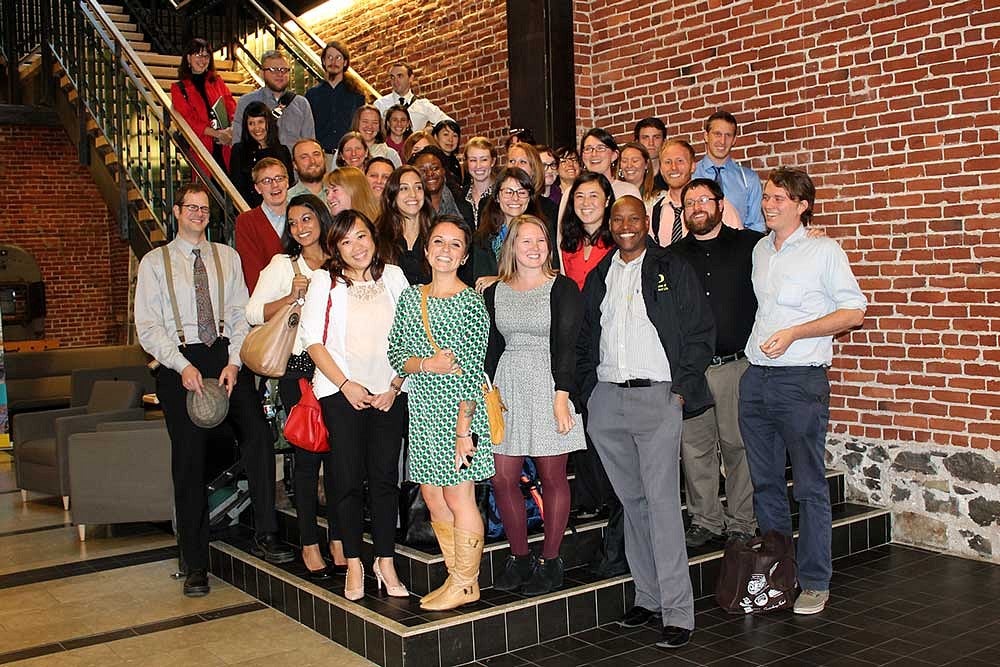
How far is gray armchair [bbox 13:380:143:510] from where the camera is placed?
24.2 feet

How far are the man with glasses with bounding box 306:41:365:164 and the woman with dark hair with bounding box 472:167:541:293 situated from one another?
315 cm

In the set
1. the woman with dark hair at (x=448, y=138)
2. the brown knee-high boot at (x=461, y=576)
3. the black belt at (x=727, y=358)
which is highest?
the woman with dark hair at (x=448, y=138)

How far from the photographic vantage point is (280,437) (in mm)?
5789

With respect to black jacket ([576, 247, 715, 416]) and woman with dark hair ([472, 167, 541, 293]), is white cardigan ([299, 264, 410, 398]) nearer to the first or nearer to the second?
woman with dark hair ([472, 167, 541, 293])

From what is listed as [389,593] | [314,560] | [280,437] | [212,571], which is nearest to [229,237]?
[280,437]

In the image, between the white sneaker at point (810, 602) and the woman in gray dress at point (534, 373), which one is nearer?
the woman in gray dress at point (534, 373)

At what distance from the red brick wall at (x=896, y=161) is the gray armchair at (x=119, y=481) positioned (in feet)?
13.7

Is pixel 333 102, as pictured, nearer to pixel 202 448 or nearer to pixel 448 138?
pixel 448 138

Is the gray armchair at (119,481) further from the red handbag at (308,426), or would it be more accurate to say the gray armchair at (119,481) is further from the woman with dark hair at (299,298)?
the red handbag at (308,426)

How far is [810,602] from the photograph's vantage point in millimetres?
4629

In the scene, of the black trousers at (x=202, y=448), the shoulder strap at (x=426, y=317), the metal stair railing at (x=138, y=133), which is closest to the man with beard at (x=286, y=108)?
the metal stair railing at (x=138, y=133)

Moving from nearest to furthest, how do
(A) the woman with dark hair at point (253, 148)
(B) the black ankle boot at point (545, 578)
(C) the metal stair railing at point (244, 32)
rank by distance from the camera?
(B) the black ankle boot at point (545, 578), (A) the woman with dark hair at point (253, 148), (C) the metal stair railing at point (244, 32)

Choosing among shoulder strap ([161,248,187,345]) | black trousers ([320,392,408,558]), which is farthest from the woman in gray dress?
shoulder strap ([161,248,187,345])

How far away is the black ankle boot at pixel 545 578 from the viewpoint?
4469 mm
